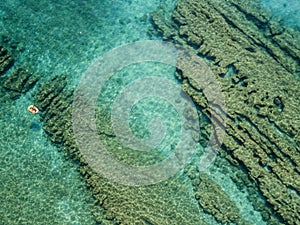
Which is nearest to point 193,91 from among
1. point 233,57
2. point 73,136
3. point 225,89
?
point 225,89

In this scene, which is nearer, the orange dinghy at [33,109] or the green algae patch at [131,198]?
the green algae patch at [131,198]

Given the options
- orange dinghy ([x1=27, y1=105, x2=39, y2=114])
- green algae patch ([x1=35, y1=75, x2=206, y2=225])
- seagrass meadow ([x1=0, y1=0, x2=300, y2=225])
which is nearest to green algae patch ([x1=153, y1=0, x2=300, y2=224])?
seagrass meadow ([x1=0, y1=0, x2=300, y2=225])

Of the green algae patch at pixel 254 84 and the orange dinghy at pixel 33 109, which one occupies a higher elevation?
the green algae patch at pixel 254 84

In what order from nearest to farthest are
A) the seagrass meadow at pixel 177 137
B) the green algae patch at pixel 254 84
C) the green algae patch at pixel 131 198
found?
the green algae patch at pixel 131 198
the seagrass meadow at pixel 177 137
the green algae patch at pixel 254 84

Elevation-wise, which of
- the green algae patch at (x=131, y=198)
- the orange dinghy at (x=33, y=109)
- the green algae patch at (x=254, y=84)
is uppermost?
the green algae patch at (x=254, y=84)

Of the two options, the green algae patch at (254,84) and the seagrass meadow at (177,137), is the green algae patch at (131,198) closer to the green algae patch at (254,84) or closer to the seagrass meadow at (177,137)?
the seagrass meadow at (177,137)

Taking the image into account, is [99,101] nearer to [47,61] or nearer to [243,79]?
[47,61]

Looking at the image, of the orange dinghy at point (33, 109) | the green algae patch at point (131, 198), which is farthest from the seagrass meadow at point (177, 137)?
the orange dinghy at point (33, 109)

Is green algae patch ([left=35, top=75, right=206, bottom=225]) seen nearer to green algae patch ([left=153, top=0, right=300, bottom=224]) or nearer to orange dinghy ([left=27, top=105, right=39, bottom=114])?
orange dinghy ([left=27, top=105, right=39, bottom=114])

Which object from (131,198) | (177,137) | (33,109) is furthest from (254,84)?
(33,109)
